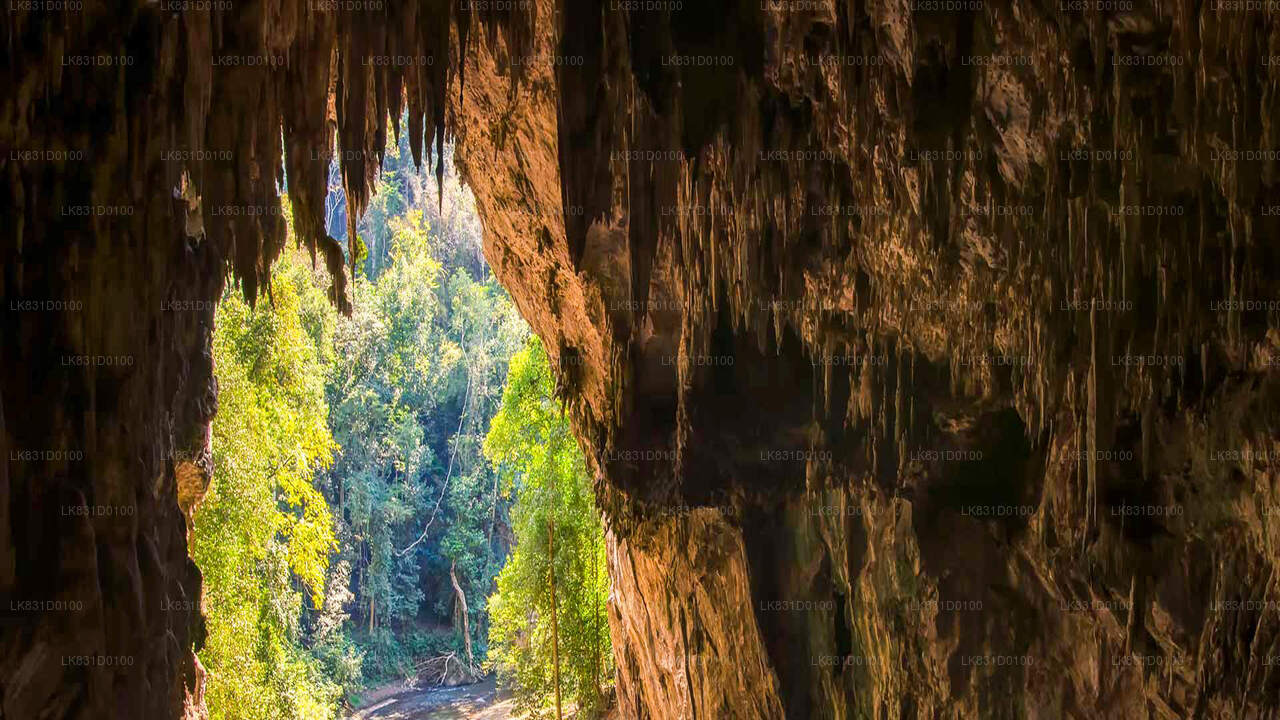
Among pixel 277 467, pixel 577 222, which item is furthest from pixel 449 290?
pixel 577 222

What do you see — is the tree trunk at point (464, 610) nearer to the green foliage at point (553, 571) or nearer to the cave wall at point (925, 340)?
the green foliage at point (553, 571)

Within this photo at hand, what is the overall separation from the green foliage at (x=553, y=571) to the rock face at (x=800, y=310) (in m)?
3.90

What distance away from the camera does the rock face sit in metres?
4.36

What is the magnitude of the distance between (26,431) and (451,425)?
2529 cm

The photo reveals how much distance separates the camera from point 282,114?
529 cm

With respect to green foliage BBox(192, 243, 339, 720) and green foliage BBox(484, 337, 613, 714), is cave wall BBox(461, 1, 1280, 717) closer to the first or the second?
green foliage BBox(192, 243, 339, 720)

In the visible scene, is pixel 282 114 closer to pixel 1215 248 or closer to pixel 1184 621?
pixel 1215 248

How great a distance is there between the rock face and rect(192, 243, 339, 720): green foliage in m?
3.48

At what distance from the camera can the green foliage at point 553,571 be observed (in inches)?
559

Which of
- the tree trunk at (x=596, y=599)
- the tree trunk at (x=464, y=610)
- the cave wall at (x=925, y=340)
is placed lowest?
→ the tree trunk at (x=464, y=610)

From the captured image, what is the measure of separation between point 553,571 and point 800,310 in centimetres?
671

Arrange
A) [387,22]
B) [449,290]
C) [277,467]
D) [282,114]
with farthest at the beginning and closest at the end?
[449,290], [277,467], [387,22], [282,114]

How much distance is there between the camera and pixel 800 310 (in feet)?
28.1

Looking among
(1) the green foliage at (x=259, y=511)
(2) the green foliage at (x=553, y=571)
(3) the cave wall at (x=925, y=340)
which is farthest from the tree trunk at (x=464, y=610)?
(3) the cave wall at (x=925, y=340)
